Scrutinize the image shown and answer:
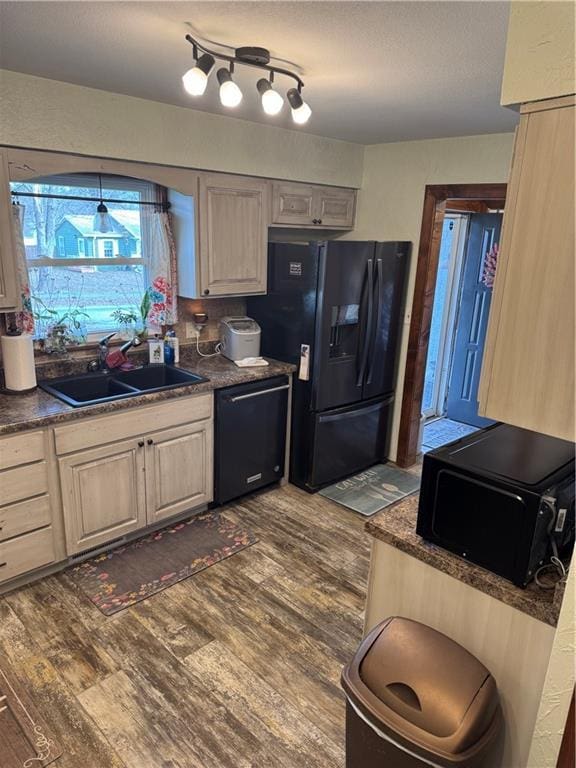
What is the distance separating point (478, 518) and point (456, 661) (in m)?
0.40

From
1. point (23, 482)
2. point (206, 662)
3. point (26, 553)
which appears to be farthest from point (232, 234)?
point (206, 662)

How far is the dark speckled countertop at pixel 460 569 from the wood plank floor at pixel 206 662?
0.90m

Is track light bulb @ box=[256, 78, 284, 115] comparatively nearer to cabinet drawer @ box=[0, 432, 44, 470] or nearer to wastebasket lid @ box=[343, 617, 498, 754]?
cabinet drawer @ box=[0, 432, 44, 470]

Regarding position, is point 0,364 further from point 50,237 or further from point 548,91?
point 548,91

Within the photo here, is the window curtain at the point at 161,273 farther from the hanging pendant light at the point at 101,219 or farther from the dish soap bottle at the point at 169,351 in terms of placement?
the hanging pendant light at the point at 101,219

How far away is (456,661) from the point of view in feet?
4.80

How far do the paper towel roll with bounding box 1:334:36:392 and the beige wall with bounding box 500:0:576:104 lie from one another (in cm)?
248

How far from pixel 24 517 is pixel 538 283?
8.14 ft

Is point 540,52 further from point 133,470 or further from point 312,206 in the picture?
point 312,206

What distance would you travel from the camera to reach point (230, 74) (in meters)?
1.99

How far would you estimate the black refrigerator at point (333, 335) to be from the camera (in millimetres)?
3434

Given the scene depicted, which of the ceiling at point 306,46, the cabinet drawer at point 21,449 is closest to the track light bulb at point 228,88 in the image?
the ceiling at point 306,46

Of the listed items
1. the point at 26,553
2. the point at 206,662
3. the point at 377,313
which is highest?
the point at 377,313

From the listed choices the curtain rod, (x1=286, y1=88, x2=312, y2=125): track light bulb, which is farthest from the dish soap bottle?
(x1=286, y1=88, x2=312, y2=125): track light bulb
